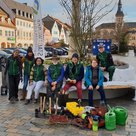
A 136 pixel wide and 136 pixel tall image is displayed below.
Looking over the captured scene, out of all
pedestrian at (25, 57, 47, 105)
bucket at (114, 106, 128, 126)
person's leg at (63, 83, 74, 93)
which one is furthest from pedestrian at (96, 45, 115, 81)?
bucket at (114, 106, 128, 126)

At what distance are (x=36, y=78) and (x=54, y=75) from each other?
0.75 m

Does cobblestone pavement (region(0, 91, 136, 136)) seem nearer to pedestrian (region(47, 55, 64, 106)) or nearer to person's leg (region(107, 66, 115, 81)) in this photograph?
pedestrian (region(47, 55, 64, 106))

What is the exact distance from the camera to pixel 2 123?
6.51 metres

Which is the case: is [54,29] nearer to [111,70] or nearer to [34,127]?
[111,70]

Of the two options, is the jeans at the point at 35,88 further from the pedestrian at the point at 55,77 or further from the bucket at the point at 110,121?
the bucket at the point at 110,121

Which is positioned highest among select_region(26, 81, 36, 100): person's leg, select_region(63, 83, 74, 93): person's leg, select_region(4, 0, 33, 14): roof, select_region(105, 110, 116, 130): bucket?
select_region(4, 0, 33, 14): roof

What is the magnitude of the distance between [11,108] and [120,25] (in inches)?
2034

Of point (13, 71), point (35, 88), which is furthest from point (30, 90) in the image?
point (13, 71)

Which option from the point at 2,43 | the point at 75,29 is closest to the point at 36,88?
the point at 75,29

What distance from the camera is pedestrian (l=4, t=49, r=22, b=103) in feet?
28.6

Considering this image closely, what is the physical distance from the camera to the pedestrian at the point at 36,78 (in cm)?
851

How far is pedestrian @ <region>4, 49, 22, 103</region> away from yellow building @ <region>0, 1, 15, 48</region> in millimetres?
48660

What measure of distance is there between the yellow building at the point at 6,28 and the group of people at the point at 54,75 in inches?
1918

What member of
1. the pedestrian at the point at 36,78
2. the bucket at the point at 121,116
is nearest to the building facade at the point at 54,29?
the pedestrian at the point at 36,78
